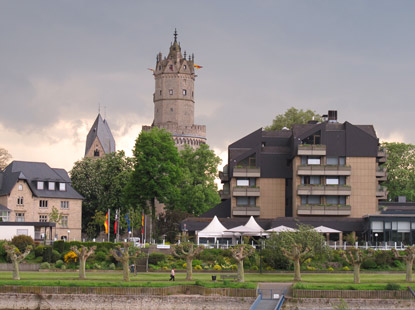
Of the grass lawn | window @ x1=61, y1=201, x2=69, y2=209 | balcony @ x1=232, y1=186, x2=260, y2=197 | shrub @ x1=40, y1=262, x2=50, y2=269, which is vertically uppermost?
balcony @ x1=232, y1=186, x2=260, y2=197

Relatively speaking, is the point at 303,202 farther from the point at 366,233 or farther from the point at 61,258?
the point at 61,258

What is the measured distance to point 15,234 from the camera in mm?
101875

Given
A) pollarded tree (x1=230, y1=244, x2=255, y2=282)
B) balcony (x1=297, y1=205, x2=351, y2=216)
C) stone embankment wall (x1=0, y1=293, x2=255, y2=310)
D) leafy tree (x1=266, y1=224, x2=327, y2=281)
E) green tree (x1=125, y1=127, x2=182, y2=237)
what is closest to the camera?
stone embankment wall (x1=0, y1=293, x2=255, y2=310)

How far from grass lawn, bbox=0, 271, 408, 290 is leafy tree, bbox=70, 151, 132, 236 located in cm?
5050

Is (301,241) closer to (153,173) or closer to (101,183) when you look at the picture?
(153,173)

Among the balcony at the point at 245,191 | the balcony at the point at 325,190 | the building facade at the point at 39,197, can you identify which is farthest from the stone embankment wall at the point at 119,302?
the building facade at the point at 39,197

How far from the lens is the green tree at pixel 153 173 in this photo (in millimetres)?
117375

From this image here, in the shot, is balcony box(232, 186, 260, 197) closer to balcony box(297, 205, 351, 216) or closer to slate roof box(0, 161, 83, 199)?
balcony box(297, 205, 351, 216)

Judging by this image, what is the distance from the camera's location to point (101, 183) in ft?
446

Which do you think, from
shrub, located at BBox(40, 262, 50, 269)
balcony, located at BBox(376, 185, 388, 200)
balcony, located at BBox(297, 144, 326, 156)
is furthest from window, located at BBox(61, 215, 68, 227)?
balcony, located at BBox(376, 185, 388, 200)

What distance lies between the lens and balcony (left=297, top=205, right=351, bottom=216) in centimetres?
11019

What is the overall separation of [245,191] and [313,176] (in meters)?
8.16

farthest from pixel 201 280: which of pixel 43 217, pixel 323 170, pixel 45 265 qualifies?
pixel 43 217

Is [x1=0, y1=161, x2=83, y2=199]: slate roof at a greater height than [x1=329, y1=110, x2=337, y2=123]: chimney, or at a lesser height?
lesser
